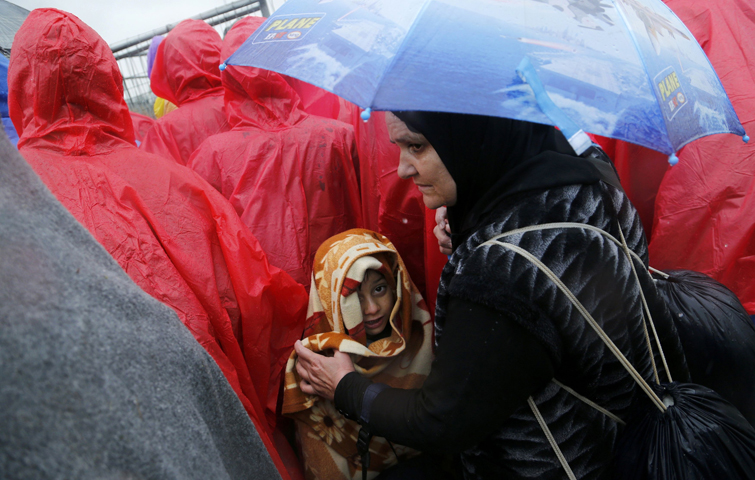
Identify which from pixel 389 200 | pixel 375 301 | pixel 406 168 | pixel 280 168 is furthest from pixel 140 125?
pixel 406 168

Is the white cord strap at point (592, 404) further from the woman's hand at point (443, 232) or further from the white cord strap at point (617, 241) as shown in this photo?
the woman's hand at point (443, 232)

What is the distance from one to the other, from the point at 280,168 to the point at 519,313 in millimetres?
1636

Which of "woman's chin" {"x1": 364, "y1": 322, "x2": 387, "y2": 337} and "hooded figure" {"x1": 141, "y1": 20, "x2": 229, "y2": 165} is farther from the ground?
"hooded figure" {"x1": 141, "y1": 20, "x2": 229, "y2": 165}

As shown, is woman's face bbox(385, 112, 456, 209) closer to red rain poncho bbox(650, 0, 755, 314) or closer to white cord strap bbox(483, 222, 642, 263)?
white cord strap bbox(483, 222, 642, 263)

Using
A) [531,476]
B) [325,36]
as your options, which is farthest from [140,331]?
[531,476]

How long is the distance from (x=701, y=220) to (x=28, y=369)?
6.97 ft

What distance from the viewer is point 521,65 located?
92 cm

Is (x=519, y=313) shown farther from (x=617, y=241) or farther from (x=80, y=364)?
(x=80, y=364)

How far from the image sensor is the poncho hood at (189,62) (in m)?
3.41

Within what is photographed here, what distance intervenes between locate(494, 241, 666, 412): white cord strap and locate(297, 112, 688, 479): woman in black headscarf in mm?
14

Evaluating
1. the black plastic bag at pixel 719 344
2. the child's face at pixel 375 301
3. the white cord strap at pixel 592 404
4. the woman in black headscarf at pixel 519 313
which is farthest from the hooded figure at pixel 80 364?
the black plastic bag at pixel 719 344

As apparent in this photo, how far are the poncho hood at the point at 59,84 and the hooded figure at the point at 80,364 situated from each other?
1.27 m

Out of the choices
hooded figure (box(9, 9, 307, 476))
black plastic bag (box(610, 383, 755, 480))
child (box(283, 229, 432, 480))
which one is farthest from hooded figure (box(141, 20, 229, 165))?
black plastic bag (box(610, 383, 755, 480))

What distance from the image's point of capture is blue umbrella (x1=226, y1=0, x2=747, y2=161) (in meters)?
0.91
